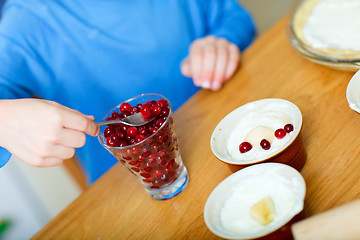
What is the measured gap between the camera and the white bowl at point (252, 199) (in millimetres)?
460

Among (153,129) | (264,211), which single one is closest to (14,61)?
(153,129)

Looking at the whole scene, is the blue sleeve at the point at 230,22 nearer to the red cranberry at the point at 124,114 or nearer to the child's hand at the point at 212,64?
the child's hand at the point at 212,64

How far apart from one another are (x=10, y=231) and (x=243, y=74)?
143 cm

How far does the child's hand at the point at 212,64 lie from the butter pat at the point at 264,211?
16.0 inches

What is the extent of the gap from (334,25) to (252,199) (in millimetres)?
512

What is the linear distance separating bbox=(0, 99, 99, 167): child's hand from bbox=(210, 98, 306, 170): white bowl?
22cm

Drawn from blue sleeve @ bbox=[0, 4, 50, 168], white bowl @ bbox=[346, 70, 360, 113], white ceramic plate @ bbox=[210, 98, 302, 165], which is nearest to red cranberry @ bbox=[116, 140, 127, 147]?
white ceramic plate @ bbox=[210, 98, 302, 165]

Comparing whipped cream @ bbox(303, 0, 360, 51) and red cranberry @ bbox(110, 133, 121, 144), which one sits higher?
red cranberry @ bbox(110, 133, 121, 144)

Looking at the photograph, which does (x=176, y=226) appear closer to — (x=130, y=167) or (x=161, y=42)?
(x=130, y=167)

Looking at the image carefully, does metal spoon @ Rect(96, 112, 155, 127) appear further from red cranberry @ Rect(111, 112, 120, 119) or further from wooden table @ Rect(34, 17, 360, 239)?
wooden table @ Rect(34, 17, 360, 239)

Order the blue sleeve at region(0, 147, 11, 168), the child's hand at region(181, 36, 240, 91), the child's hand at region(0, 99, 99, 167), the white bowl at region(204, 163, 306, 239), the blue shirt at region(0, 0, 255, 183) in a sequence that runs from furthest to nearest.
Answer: the blue shirt at region(0, 0, 255, 183)
the child's hand at region(181, 36, 240, 91)
the blue sleeve at region(0, 147, 11, 168)
the child's hand at region(0, 99, 99, 167)
the white bowl at region(204, 163, 306, 239)

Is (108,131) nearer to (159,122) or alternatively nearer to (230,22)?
(159,122)

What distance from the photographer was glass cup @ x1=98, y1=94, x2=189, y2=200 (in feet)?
1.88

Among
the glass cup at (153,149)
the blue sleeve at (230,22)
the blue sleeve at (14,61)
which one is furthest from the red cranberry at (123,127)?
the blue sleeve at (230,22)
